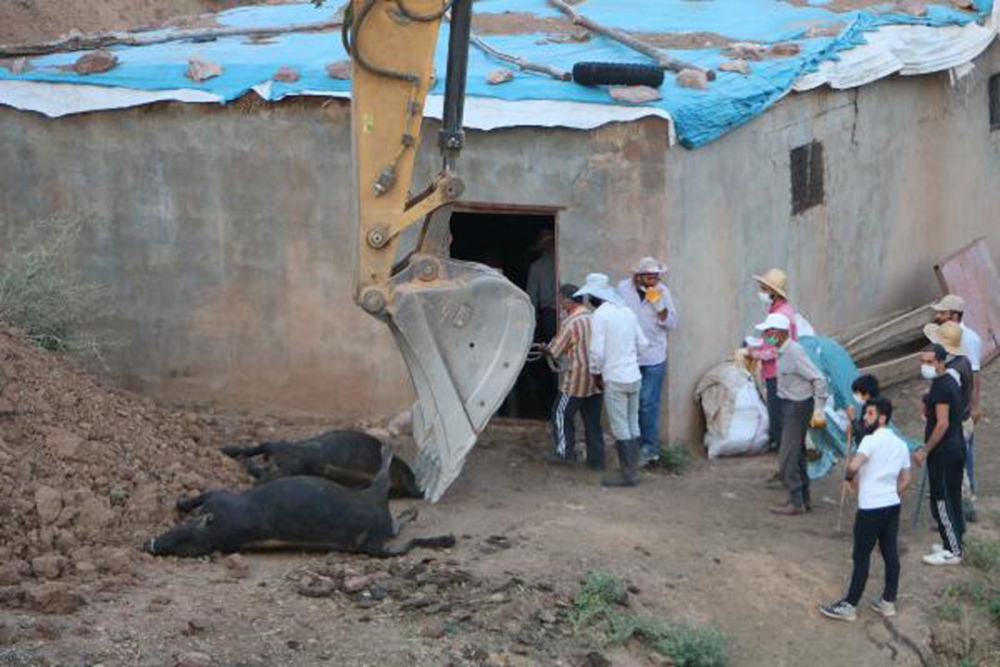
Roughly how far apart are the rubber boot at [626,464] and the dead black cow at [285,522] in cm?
252

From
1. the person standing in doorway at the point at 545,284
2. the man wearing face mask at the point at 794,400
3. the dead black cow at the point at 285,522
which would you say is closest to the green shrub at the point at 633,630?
the dead black cow at the point at 285,522

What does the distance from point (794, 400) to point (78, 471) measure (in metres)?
4.79

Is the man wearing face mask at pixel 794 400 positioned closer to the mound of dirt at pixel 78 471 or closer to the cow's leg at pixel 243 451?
the cow's leg at pixel 243 451

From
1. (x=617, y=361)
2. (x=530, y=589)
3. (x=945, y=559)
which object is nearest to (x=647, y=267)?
(x=617, y=361)

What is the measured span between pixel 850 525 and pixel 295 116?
210 inches

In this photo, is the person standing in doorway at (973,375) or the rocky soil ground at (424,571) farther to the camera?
the person standing in doorway at (973,375)

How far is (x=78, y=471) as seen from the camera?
11688mm

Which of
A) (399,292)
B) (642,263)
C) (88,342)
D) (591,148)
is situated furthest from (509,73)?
(88,342)

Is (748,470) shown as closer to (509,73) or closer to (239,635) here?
(509,73)

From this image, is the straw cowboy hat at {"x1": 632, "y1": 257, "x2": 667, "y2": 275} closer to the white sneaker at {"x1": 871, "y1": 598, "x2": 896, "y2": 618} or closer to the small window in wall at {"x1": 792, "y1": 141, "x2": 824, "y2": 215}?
the small window in wall at {"x1": 792, "y1": 141, "x2": 824, "y2": 215}

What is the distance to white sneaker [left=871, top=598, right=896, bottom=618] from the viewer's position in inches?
455

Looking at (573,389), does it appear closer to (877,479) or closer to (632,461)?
(632,461)

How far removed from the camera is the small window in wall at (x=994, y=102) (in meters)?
19.7

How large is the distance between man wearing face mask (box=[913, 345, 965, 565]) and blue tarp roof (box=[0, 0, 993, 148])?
2.85m
